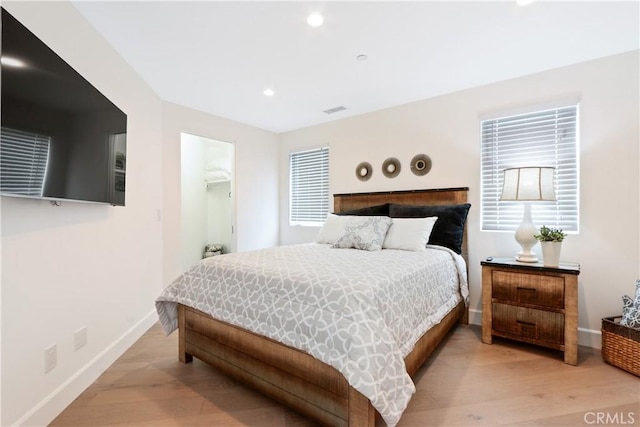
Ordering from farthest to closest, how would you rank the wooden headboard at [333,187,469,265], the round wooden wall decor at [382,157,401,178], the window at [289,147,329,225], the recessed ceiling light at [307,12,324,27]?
1. the window at [289,147,329,225]
2. the round wooden wall decor at [382,157,401,178]
3. the wooden headboard at [333,187,469,265]
4. the recessed ceiling light at [307,12,324,27]

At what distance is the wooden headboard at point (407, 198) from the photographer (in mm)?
3096

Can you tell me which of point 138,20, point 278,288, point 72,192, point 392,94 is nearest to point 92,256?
point 72,192

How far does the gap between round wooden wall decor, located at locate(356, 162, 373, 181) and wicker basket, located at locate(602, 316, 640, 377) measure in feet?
8.32

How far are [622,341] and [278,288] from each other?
2.37m

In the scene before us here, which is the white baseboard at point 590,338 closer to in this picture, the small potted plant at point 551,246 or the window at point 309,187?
the small potted plant at point 551,246

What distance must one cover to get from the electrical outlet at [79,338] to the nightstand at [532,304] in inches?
116

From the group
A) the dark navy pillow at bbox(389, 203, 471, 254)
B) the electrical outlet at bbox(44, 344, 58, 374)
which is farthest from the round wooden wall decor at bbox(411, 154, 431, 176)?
the electrical outlet at bbox(44, 344, 58, 374)

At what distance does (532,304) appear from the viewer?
7.61 ft

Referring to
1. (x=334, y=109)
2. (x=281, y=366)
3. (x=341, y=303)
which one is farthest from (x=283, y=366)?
(x=334, y=109)

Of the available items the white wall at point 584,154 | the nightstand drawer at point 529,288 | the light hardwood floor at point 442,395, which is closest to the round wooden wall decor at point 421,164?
the white wall at point 584,154

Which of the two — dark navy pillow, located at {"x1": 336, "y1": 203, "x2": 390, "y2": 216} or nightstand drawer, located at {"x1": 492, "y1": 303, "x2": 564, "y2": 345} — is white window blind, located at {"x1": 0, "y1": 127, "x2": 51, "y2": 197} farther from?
nightstand drawer, located at {"x1": 492, "y1": 303, "x2": 564, "y2": 345}

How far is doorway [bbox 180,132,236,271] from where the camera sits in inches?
179

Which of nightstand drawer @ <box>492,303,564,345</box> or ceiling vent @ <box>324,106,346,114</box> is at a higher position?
ceiling vent @ <box>324,106,346,114</box>

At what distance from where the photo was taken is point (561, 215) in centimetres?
265
